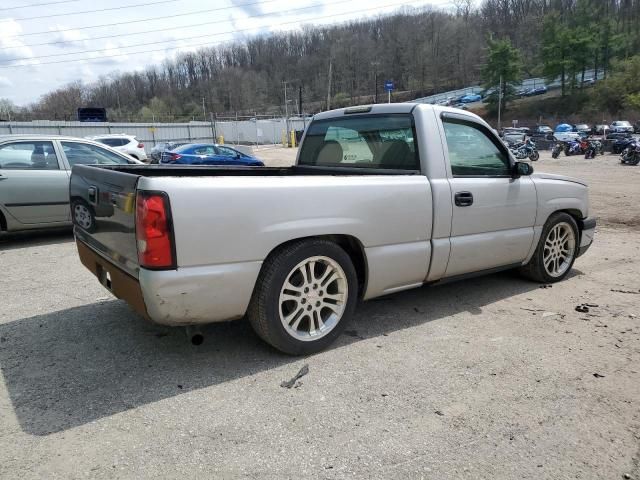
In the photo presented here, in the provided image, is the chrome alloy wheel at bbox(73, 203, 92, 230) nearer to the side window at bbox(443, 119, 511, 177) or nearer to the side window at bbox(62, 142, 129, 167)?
the side window at bbox(443, 119, 511, 177)

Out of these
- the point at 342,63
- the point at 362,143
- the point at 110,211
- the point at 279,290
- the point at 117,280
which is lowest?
the point at 279,290

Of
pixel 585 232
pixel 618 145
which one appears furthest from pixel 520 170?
pixel 618 145

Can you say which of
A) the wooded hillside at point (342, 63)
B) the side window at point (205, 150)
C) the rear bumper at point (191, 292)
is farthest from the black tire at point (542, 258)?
the wooded hillside at point (342, 63)

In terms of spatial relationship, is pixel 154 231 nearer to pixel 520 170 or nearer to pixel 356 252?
pixel 356 252

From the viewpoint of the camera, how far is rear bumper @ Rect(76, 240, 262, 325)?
278cm

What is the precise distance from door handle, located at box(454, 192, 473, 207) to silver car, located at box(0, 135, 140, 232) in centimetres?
569

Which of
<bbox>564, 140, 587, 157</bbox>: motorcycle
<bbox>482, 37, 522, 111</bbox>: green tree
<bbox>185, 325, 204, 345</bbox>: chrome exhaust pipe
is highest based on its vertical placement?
<bbox>482, 37, 522, 111</bbox>: green tree

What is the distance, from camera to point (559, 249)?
5227 millimetres

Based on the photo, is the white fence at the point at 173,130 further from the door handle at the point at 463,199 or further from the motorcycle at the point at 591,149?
the door handle at the point at 463,199

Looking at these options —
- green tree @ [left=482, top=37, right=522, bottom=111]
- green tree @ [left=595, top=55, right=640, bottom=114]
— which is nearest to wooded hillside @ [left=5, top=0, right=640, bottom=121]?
green tree @ [left=482, top=37, right=522, bottom=111]

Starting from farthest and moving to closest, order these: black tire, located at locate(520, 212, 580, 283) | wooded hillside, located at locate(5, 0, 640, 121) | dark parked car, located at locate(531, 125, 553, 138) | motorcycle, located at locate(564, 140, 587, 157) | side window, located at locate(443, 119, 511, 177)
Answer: wooded hillside, located at locate(5, 0, 640, 121), dark parked car, located at locate(531, 125, 553, 138), motorcycle, located at locate(564, 140, 587, 157), black tire, located at locate(520, 212, 580, 283), side window, located at locate(443, 119, 511, 177)

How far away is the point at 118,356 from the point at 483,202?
311cm

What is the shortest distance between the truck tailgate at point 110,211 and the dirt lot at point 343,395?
0.75m

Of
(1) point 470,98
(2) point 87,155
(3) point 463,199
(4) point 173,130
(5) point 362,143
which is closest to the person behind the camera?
(3) point 463,199
